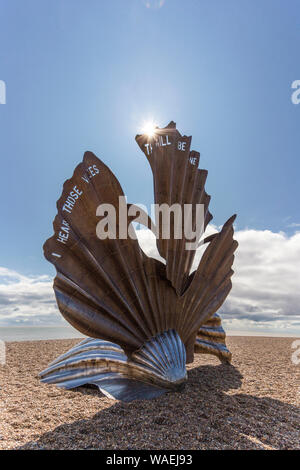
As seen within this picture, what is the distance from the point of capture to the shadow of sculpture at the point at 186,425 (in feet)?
10.00

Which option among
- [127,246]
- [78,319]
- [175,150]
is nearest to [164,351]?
[78,319]

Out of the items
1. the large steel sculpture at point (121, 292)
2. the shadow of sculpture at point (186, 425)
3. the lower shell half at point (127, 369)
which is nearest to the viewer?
the shadow of sculpture at point (186, 425)

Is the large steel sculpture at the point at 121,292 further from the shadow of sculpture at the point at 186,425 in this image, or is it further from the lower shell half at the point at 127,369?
the shadow of sculpture at the point at 186,425

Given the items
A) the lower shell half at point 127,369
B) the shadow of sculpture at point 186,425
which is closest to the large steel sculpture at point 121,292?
the lower shell half at point 127,369

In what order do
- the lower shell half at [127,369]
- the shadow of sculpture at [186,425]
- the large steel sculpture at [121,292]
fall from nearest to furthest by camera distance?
the shadow of sculpture at [186,425] → the lower shell half at [127,369] → the large steel sculpture at [121,292]

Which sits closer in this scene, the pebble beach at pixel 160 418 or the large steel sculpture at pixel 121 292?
the pebble beach at pixel 160 418

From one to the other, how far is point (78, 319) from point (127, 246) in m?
1.45

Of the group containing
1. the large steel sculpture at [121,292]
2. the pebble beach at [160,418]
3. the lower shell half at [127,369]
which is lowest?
the pebble beach at [160,418]

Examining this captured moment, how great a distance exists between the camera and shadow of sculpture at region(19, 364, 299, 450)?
10.00 ft

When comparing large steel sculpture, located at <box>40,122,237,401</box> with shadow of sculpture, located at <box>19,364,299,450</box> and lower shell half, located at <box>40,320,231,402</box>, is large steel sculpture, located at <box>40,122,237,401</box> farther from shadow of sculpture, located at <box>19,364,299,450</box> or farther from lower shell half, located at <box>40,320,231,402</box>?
shadow of sculpture, located at <box>19,364,299,450</box>

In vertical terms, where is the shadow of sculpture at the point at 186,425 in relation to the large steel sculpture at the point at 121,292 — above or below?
below

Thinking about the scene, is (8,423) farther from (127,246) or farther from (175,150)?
(175,150)

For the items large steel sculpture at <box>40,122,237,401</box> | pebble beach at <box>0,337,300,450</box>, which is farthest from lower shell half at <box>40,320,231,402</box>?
pebble beach at <box>0,337,300,450</box>

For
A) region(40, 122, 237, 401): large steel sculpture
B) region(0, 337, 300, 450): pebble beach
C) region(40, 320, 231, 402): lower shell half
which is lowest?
region(0, 337, 300, 450): pebble beach
